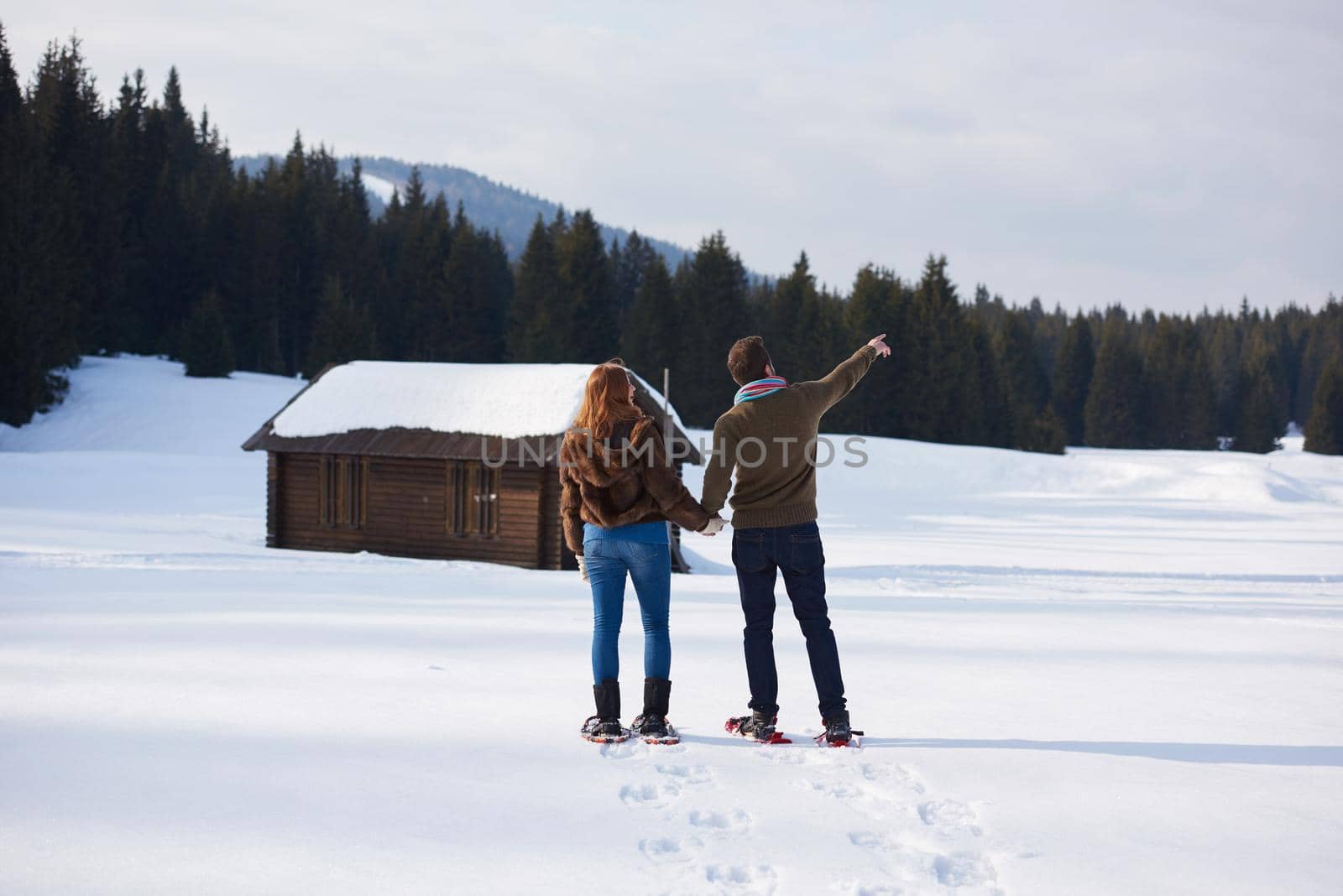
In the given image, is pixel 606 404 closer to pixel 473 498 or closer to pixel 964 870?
pixel 964 870

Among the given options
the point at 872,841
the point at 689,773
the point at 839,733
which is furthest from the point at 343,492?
the point at 872,841

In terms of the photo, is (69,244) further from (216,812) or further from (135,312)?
(216,812)

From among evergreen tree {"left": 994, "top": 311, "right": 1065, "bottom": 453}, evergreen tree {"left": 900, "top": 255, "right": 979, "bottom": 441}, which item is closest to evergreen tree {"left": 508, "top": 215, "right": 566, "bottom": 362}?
evergreen tree {"left": 900, "top": 255, "right": 979, "bottom": 441}

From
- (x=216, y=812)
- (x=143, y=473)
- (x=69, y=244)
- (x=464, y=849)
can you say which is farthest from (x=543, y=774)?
(x=69, y=244)

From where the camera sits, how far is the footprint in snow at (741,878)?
140 inches

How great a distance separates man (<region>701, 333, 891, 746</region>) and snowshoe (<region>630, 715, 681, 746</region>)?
1.31ft

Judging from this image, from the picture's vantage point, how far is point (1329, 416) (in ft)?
231

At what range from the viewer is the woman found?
5.20 metres

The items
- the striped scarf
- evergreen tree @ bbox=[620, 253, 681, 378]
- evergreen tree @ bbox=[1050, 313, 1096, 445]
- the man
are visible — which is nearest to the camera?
the man

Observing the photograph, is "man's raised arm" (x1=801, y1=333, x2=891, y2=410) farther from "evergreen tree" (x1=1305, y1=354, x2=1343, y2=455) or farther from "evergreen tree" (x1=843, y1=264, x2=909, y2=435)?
"evergreen tree" (x1=1305, y1=354, x2=1343, y2=455)

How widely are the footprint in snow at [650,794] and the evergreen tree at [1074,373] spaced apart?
80.2m

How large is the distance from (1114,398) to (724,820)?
7782 centimetres

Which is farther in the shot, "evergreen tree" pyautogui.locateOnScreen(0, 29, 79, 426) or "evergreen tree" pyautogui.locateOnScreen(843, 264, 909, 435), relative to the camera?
"evergreen tree" pyautogui.locateOnScreen(843, 264, 909, 435)

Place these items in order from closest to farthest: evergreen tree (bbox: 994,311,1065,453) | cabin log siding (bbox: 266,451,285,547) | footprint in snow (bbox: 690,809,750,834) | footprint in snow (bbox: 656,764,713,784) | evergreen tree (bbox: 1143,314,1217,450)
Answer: footprint in snow (bbox: 690,809,750,834)
footprint in snow (bbox: 656,764,713,784)
cabin log siding (bbox: 266,451,285,547)
evergreen tree (bbox: 994,311,1065,453)
evergreen tree (bbox: 1143,314,1217,450)
